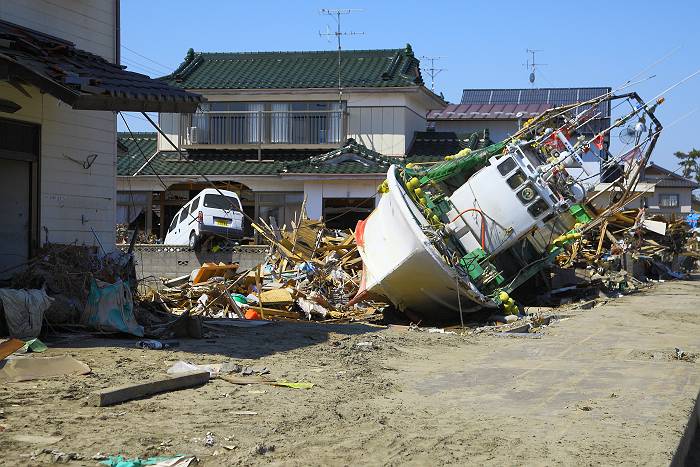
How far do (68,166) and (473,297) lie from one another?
7.21m

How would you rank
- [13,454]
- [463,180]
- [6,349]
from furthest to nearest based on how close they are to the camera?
[463,180] → [6,349] → [13,454]

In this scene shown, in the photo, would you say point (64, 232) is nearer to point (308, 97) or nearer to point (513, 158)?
point (513, 158)

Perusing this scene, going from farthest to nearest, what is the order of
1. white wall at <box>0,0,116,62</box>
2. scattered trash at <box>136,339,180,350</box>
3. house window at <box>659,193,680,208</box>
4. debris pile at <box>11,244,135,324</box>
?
house window at <box>659,193,680,208</box> < white wall at <box>0,0,116,62</box> < debris pile at <box>11,244,135,324</box> < scattered trash at <box>136,339,180,350</box>

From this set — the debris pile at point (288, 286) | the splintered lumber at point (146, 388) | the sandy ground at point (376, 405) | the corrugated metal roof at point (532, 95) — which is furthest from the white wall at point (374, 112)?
the splintered lumber at point (146, 388)

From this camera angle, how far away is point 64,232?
13.4 meters

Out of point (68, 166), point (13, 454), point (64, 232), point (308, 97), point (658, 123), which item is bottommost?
point (13, 454)

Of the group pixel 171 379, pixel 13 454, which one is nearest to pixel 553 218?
pixel 171 379

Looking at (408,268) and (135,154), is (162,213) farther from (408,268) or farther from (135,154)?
(408,268)

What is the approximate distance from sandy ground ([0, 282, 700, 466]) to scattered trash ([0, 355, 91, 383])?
0.21 meters

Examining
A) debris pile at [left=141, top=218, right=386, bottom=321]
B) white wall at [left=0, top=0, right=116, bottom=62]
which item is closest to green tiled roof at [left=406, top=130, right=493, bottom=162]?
debris pile at [left=141, top=218, right=386, bottom=321]

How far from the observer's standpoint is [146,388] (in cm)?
757

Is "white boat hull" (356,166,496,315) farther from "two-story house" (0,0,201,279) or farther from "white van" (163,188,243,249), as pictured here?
"white van" (163,188,243,249)

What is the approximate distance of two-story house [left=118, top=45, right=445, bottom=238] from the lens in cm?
3066

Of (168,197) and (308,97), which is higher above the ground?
(308,97)
